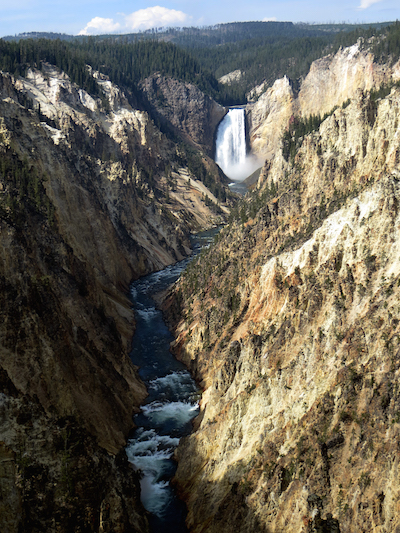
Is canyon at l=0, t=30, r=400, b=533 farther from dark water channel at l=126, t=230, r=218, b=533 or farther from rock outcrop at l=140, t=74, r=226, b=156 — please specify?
rock outcrop at l=140, t=74, r=226, b=156

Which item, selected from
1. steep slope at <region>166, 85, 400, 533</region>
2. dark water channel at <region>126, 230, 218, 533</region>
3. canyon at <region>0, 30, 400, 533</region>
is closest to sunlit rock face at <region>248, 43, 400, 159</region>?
canyon at <region>0, 30, 400, 533</region>

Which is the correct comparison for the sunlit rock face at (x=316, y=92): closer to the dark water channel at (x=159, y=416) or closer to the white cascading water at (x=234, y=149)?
the white cascading water at (x=234, y=149)

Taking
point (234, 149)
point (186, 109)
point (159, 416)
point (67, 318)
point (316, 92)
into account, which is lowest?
point (159, 416)

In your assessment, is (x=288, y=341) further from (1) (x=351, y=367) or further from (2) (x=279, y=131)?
(2) (x=279, y=131)

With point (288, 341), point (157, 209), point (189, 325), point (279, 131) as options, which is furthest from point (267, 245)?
point (279, 131)

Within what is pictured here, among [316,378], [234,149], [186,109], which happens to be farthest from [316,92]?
[316,378]

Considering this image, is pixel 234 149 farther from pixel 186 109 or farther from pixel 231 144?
pixel 186 109

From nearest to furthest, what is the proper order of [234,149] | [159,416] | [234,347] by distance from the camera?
[234,347] < [159,416] < [234,149]
